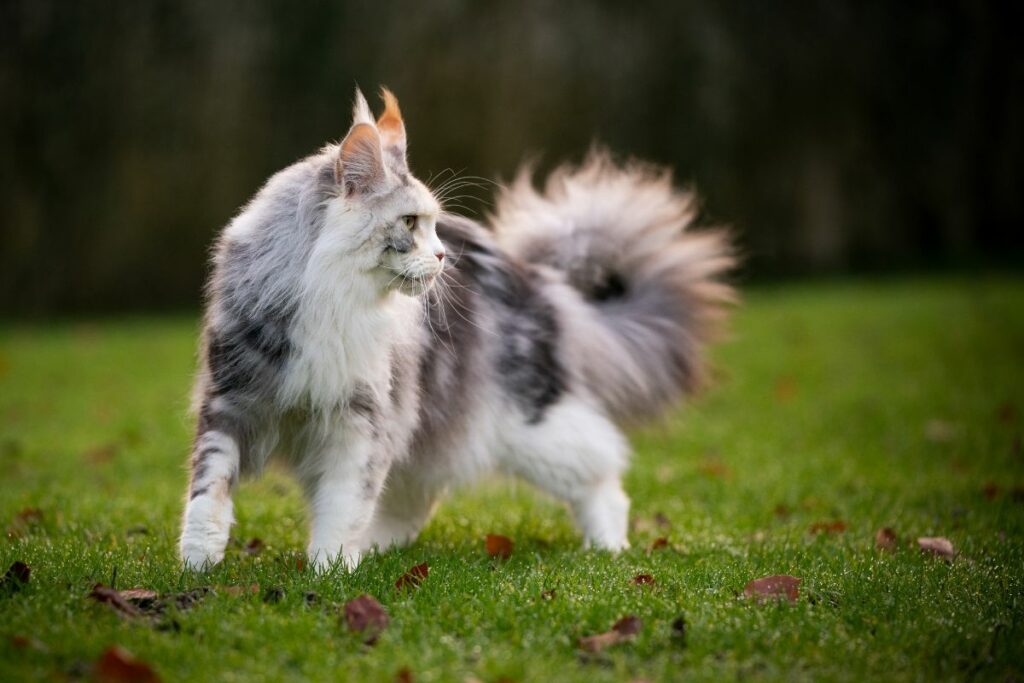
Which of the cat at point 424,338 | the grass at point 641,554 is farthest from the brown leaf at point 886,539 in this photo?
the cat at point 424,338

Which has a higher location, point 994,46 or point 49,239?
point 994,46

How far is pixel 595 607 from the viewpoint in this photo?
10.7 feet

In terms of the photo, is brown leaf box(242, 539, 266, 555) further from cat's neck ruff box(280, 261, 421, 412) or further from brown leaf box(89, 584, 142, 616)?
brown leaf box(89, 584, 142, 616)

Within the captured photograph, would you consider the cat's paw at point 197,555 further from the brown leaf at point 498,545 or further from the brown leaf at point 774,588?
the brown leaf at point 774,588

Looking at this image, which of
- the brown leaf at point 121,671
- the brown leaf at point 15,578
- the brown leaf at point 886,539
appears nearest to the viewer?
the brown leaf at point 121,671

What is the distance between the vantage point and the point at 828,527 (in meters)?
4.87

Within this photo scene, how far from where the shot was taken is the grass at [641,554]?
2.92m

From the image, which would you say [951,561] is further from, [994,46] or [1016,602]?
[994,46]

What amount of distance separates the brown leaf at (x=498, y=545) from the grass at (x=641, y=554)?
0.09 m

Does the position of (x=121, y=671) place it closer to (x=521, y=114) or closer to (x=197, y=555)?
(x=197, y=555)

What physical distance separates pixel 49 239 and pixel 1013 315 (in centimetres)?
1148

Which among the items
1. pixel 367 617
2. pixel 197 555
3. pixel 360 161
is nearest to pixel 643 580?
pixel 367 617

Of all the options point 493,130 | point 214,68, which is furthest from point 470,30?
point 214,68

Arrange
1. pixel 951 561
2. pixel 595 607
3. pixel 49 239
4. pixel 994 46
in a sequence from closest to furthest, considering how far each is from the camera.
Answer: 1. pixel 595 607
2. pixel 951 561
3. pixel 49 239
4. pixel 994 46
